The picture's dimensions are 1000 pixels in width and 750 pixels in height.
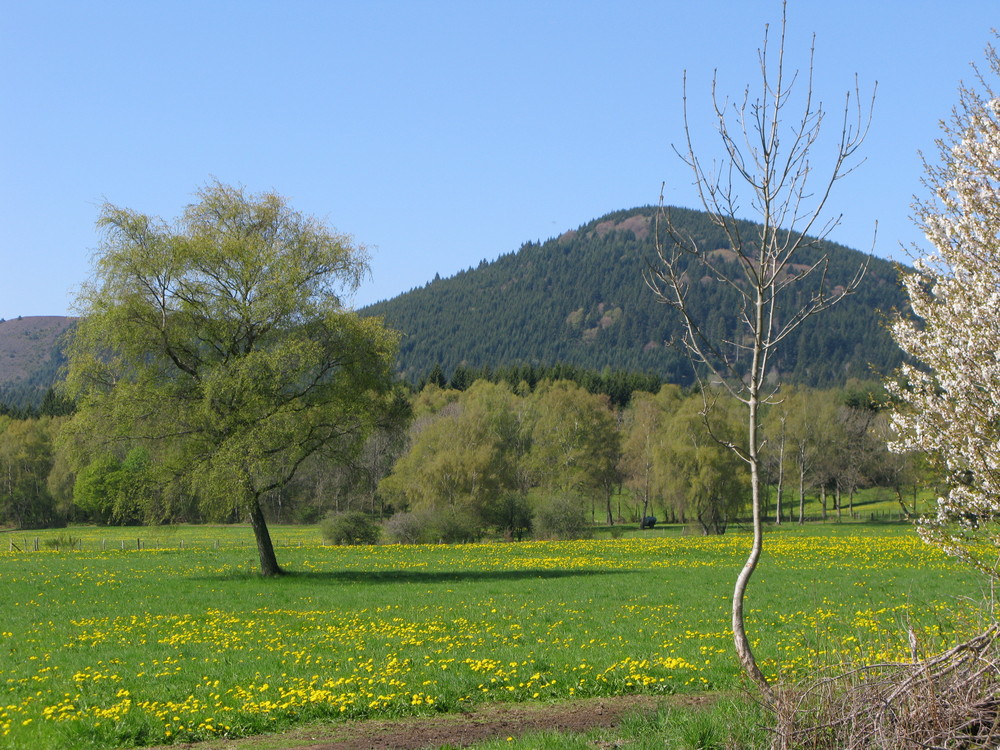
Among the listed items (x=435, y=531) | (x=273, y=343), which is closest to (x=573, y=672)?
(x=273, y=343)

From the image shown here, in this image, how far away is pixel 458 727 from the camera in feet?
31.3

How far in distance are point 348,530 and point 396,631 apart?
33235 millimetres

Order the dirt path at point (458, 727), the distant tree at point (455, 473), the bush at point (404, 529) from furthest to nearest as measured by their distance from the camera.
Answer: the distant tree at point (455, 473)
the bush at point (404, 529)
the dirt path at point (458, 727)

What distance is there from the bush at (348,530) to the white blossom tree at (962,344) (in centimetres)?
→ 4325

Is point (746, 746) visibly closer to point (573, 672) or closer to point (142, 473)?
point (573, 672)

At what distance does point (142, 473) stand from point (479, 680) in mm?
19967

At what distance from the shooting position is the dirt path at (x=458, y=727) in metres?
9.00

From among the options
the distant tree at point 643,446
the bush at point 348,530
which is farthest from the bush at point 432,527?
the distant tree at point 643,446

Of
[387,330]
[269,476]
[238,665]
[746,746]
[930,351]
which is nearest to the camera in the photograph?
[746,746]

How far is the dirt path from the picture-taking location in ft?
29.5

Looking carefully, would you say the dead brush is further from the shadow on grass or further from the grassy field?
the shadow on grass

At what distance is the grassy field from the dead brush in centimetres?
57

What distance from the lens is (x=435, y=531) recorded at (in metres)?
52.4

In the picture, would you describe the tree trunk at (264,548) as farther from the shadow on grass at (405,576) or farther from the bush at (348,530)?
the bush at (348,530)
